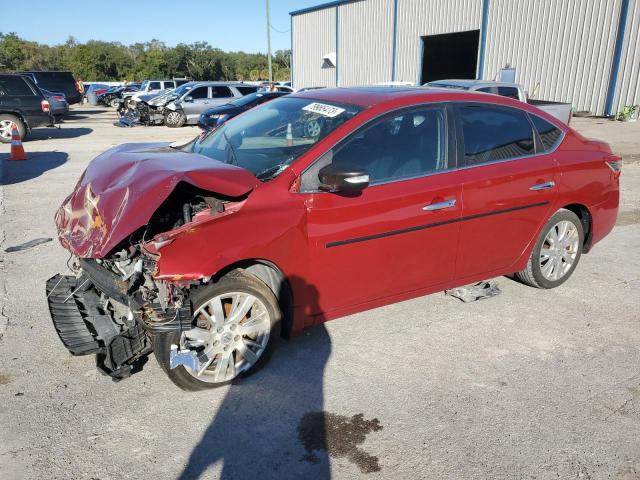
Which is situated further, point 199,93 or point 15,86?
point 199,93

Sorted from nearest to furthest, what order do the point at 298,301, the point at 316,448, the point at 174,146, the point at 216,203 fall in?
the point at 316,448 → the point at 216,203 → the point at 298,301 → the point at 174,146

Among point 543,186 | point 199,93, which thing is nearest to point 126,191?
point 543,186

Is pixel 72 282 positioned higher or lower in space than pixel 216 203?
lower

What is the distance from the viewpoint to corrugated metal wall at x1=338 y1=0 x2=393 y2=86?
1133 inches

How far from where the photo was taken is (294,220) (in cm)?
313

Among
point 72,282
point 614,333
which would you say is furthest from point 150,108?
point 614,333

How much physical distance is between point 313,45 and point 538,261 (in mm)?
32286

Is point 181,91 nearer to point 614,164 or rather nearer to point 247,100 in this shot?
point 247,100

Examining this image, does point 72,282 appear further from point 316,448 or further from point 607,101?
point 607,101

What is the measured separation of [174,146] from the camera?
14.5 feet

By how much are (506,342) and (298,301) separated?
1.64 metres

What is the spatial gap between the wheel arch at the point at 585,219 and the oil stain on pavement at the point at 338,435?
2937 millimetres

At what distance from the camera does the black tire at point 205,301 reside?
2.89m

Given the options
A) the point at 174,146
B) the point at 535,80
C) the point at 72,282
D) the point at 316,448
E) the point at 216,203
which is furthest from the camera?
the point at 535,80
